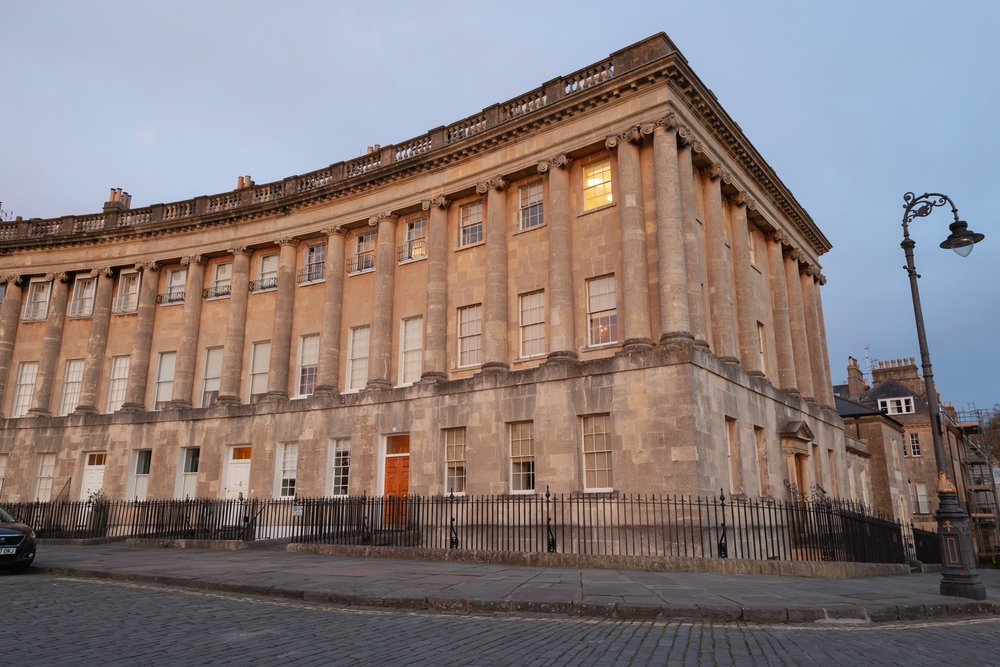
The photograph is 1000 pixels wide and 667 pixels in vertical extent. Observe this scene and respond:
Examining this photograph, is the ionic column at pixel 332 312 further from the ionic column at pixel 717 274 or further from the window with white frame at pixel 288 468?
the ionic column at pixel 717 274

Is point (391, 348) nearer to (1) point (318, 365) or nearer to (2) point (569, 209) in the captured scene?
(1) point (318, 365)

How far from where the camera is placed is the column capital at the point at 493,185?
22094mm

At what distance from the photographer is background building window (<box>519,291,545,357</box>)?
20.6 meters

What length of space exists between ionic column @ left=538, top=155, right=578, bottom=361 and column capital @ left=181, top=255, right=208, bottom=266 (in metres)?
16.1

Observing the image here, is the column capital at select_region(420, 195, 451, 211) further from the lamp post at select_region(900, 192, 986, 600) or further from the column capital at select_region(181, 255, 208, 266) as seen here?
the lamp post at select_region(900, 192, 986, 600)

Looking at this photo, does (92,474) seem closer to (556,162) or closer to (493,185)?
(493,185)

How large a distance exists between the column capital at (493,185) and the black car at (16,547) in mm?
15562

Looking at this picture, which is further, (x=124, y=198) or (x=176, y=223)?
(x=124, y=198)

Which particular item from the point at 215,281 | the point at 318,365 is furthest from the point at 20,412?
the point at 318,365

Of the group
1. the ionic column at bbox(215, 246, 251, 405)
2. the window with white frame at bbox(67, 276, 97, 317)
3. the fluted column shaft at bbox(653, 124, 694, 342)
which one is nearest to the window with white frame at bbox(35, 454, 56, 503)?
the window with white frame at bbox(67, 276, 97, 317)

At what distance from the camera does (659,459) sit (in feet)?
54.7

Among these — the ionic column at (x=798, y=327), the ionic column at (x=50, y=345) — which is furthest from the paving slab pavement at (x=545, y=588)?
the ionic column at (x=50, y=345)

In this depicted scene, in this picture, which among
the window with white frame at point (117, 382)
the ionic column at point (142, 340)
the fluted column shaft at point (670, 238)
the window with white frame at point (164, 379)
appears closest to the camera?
the fluted column shaft at point (670, 238)

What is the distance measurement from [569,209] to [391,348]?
8.11 metres
